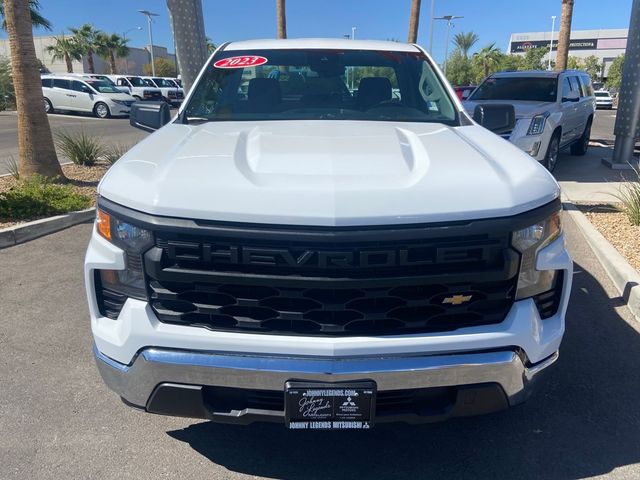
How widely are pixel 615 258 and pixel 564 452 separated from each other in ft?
9.88

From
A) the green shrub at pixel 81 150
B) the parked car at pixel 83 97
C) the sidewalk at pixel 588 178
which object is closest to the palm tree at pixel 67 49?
the parked car at pixel 83 97

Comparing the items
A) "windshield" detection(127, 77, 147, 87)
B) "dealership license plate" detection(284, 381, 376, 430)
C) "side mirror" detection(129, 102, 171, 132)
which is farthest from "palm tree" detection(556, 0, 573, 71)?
"windshield" detection(127, 77, 147, 87)

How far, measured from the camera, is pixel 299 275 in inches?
80.9

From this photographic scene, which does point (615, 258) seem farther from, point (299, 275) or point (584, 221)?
point (299, 275)

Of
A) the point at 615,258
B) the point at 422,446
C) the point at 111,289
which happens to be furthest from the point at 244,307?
the point at 615,258

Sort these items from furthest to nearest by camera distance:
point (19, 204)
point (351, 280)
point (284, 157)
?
Result: point (19, 204), point (284, 157), point (351, 280)

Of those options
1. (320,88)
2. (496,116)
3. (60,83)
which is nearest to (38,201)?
(320,88)

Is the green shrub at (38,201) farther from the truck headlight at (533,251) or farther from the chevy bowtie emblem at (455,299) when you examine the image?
the truck headlight at (533,251)

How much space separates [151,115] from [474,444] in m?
3.02

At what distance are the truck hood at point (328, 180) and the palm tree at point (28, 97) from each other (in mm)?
5937

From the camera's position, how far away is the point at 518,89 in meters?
10.2

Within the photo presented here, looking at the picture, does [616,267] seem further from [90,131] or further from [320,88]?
[90,131]

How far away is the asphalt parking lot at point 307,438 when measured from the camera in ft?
8.34

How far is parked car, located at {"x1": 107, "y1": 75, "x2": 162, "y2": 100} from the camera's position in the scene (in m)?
30.2
